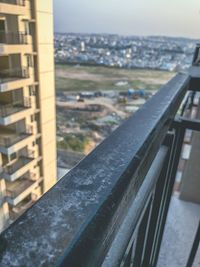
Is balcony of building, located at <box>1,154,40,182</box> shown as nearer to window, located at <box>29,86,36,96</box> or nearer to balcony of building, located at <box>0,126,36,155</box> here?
balcony of building, located at <box>0,126,36,155</box>

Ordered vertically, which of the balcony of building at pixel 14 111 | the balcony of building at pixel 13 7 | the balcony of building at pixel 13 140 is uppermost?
the balcony of building at pixel 13 7

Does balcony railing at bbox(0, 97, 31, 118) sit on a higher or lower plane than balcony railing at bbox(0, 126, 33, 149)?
higher

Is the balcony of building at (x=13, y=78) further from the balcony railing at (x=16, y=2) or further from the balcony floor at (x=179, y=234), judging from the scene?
the balcony floor at (x=179, y=234)

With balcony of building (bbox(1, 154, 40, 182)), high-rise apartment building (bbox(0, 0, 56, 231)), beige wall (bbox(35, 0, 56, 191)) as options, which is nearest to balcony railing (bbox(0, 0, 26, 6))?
high-rise apartment building (bbox(0, 0, 56, 231))

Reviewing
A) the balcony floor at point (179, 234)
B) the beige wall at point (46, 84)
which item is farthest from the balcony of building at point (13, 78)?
the balcony floor at point (179, 234)

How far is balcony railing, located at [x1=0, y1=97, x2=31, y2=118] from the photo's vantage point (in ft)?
8.64

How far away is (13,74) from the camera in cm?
260

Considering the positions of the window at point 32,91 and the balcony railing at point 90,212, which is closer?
the balcony railing at point 90,212

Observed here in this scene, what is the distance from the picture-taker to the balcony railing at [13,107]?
2.63m

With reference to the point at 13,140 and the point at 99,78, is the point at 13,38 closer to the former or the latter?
the point at 13,140

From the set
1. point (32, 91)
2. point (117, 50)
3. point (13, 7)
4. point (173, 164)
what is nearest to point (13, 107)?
point (32, 91)

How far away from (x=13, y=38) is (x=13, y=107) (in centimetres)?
79

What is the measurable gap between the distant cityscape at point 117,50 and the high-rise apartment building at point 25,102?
0.79ft

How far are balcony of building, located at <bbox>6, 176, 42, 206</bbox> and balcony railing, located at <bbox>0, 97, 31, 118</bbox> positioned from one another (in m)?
1.00
